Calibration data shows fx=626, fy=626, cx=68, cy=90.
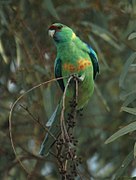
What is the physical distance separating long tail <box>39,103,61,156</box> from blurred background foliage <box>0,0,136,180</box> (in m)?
0.35

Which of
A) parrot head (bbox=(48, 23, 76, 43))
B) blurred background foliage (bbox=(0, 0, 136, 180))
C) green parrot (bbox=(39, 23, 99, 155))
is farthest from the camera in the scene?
blurred background foliage (bbox=(0, 0, 136, 180))

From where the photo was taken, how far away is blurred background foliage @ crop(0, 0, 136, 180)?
371 centimetres

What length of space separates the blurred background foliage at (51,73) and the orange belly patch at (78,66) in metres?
0.17

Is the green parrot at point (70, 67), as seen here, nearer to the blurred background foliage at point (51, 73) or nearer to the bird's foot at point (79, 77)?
the bird's foot at point (79, 77)

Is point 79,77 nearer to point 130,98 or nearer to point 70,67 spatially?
point 70,67

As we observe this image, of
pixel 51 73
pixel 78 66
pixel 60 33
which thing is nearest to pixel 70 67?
pixel 78 66

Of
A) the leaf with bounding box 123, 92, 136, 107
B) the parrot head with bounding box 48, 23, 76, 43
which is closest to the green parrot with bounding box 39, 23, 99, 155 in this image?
the parrot head with bounding box 48, 23, 76, 43

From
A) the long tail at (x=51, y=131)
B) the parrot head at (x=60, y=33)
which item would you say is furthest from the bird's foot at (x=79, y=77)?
the parrot head at (x=60, y=33)

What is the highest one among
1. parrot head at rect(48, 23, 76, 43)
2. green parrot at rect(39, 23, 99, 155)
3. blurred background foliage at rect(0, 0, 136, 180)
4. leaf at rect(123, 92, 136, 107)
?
parrot head at rect(48, 23, 76, 43)

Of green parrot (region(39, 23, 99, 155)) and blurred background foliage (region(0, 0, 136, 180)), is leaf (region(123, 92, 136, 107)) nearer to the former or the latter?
blurred background foliage (region(0, 0, 136, 180))

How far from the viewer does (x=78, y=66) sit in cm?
283

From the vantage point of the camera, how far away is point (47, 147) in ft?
8.78

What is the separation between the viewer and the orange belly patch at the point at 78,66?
282 centimetres

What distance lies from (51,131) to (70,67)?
308 millimetres
